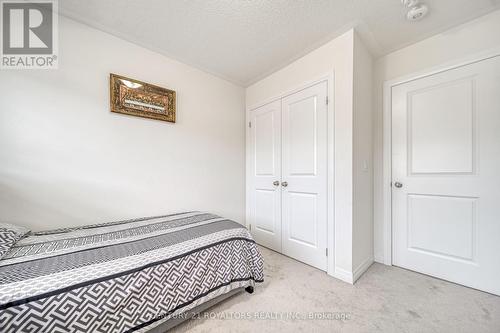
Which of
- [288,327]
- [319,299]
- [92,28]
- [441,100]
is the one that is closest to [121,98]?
[92,28]

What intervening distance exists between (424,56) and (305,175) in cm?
172

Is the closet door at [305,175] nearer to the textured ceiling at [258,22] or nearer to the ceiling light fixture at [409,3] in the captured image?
the textured ceiling at [258,22]

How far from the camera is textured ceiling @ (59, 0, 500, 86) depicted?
5.15 feet

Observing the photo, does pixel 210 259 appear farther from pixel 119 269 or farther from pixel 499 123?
pixel 499 123

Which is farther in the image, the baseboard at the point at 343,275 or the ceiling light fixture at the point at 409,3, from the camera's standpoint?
the baseboard at the point at 343,275

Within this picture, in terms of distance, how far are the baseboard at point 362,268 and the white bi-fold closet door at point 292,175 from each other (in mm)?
279

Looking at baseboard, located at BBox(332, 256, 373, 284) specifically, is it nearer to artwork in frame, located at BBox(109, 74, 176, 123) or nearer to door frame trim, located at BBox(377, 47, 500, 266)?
→ door frame trim, located at BBox(377, 47, 500, 266)

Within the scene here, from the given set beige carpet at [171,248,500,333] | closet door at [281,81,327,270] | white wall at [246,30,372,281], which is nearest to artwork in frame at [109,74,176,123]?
closet door at [281,81,327,270]

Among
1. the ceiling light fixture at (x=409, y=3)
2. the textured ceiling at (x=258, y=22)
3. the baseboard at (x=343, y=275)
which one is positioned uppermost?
the textured ceiling at (x=258, y=22)

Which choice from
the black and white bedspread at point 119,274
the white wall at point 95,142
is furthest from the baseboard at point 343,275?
the white wall at point 95,142

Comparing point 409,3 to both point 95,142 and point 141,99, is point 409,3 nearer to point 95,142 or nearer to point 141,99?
point 141,99

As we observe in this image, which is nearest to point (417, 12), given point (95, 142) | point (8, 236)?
point (95, 142)

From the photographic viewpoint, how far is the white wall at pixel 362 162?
1.86 metres

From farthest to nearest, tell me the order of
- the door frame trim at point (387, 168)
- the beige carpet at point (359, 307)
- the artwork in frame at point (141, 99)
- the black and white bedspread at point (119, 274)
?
the door frame trim at point (387, 168)
the artwork in frame at point (141, 99)
the beige carpet at point (359, 307)
the black and white bedspread at point (119, 274)
